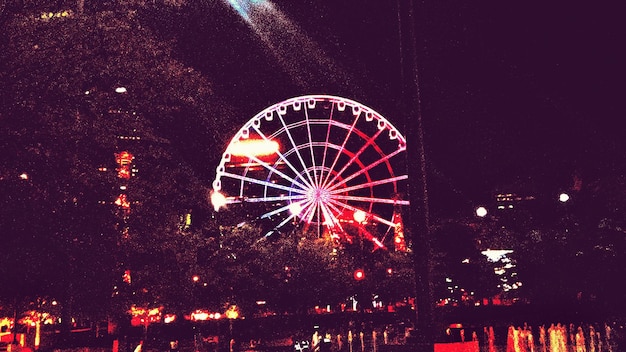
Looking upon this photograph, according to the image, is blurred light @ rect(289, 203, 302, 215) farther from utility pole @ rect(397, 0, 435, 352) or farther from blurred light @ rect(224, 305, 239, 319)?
utility pole @ rect(397, 0, 435, 352)

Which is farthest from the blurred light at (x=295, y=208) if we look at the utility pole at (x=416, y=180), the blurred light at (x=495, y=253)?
the utility pole at (x=416, y=180)

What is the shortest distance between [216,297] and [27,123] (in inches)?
509

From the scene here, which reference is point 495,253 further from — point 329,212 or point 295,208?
point 295,208

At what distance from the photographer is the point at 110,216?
10609mm

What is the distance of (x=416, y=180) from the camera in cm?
562

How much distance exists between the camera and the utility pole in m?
5.25

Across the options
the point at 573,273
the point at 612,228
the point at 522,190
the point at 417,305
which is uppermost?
the point at 522,190

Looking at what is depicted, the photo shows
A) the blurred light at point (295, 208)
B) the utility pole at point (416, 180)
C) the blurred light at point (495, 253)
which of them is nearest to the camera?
the utility pole at point (416, 180)

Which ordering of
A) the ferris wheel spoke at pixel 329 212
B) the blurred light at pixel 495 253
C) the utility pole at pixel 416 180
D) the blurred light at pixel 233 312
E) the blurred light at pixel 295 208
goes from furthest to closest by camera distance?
the blurred light at pixel 495 253, the blurred light at pixel 295 208, the ferris wheel spoke at pixel 329 212, the blurred light at pixel 233 312, the utility pole at pixel 416 180

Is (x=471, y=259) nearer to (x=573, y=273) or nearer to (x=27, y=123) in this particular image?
(x=573, y=273)

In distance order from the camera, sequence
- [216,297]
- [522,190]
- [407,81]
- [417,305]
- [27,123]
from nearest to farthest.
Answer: [417,305]
[407,81]
[27,123]
[216,297]
[522,190]

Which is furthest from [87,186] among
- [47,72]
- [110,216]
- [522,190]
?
[522,190]

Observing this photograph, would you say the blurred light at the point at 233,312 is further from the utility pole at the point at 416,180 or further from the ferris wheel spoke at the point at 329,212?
the utility pole at the point at 416,180

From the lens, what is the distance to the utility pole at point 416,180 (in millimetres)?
5246
